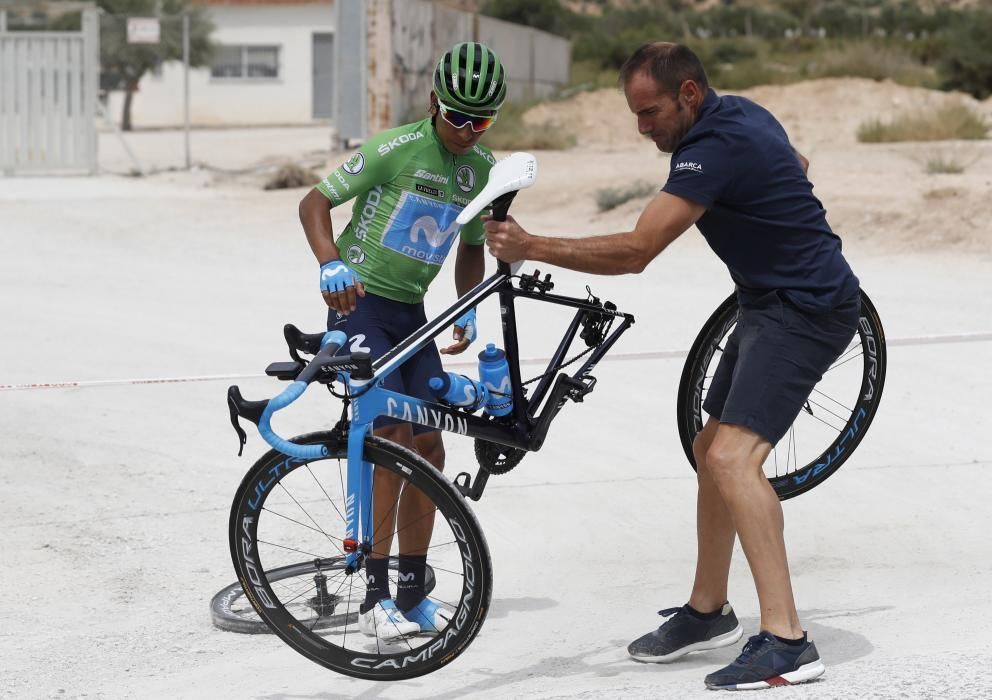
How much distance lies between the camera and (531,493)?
677 centimetres

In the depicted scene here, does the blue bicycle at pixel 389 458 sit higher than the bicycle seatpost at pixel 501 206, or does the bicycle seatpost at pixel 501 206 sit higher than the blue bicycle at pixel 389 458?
the bicycle seatpost at pixel 501 206

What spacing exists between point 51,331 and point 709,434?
6.81 m

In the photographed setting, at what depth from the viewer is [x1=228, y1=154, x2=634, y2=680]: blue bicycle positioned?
13.8ft

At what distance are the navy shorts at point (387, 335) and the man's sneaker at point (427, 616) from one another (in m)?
0.61

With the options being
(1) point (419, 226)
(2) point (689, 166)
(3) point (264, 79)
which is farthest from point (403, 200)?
(3) point (264, 79)

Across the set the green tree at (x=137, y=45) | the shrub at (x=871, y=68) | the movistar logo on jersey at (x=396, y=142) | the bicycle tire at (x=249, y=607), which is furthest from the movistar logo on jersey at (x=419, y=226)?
the shrub at (x=871, y=68)

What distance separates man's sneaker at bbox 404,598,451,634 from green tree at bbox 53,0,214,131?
29055 mm

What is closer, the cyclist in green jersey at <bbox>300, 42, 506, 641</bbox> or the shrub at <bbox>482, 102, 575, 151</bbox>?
the cyclist in green jersey at <bbox>300, 42, 506, 641</bbox>

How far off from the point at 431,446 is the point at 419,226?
0.80 metres

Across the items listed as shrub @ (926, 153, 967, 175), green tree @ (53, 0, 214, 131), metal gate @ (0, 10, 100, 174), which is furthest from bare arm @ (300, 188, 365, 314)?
green tree @ (53, 0, 214, 131)

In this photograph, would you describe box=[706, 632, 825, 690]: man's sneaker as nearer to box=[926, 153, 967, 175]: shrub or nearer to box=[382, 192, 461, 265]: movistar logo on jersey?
box=[382, 192, 461, 265]: movistar logo on jersey

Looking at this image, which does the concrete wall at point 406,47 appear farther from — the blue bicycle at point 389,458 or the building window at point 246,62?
the blue bicycle at point 389,458

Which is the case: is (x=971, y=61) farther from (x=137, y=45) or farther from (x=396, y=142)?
(x=396, y=142)

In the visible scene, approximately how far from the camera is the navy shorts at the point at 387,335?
4.83 meters
